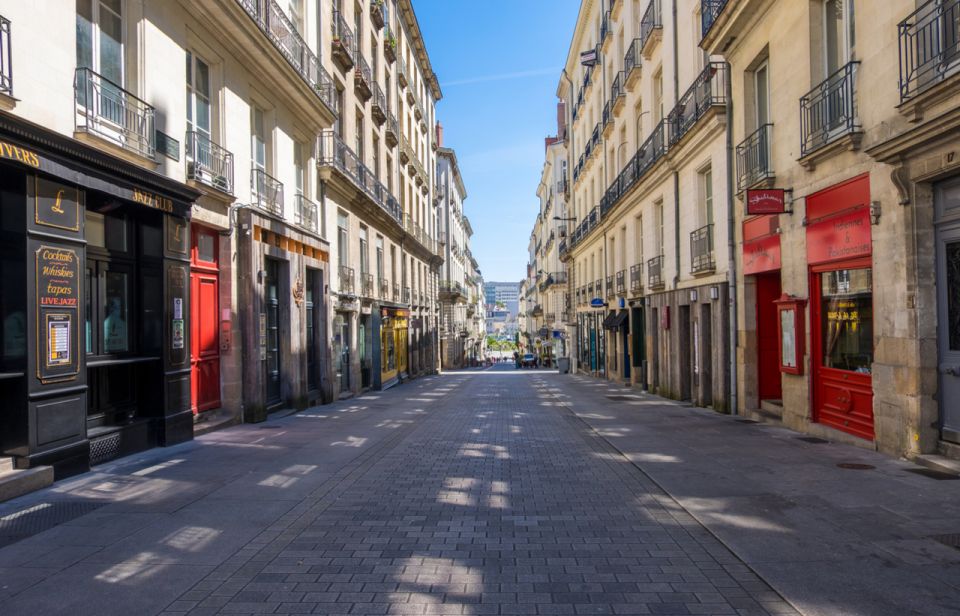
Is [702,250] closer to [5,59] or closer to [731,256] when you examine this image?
[731,256]

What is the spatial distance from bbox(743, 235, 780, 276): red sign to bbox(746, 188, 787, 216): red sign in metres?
0.76


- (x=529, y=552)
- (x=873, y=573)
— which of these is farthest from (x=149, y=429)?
(x=873, y=573)

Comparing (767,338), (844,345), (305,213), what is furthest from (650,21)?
(844,345)

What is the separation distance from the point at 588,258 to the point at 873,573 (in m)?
30.5

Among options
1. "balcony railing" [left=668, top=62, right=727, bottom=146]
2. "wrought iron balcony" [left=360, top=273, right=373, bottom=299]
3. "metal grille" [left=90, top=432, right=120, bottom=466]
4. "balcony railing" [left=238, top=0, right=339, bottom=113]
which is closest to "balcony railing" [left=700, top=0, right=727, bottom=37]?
"balcony railing" [left=668, top=62, right=727, bottom=146]

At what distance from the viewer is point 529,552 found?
16.3 ft

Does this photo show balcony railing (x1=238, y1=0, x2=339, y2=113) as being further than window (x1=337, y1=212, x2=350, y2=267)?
No

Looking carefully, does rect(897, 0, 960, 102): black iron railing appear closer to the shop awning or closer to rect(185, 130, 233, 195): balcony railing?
rect(185, 130, 233, 195): balcony railing

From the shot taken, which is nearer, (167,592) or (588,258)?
(167,592)

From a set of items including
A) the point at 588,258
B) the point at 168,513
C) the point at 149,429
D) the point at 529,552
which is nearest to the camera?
the point at 529,552

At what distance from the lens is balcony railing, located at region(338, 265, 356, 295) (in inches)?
781

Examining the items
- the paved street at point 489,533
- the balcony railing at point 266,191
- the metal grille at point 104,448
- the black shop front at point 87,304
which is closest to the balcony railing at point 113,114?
the black shop front at point 87,304

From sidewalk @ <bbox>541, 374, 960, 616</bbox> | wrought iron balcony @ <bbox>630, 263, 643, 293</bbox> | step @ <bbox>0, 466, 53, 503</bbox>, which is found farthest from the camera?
wrought iron balcony @ <bbox>630, 263, 643, 293</bbox>

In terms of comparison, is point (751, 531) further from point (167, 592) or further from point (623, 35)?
point (623, 35)
